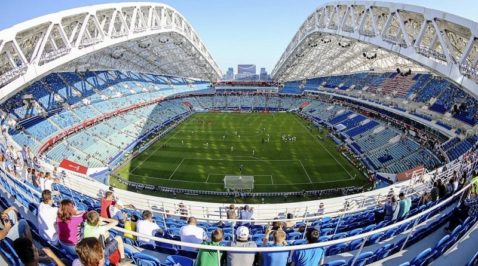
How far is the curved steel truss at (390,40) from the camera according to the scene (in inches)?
771

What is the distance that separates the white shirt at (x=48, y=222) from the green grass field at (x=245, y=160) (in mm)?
21792

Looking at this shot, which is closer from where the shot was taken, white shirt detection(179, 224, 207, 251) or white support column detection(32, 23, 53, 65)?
white shirt detection(179, 224, 207, 251)

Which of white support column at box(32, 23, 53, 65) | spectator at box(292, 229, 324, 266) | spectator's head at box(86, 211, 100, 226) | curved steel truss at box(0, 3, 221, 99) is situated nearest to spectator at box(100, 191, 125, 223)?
spectator's head at box(86, 211, 100, 226)

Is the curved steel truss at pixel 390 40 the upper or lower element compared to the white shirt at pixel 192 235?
upper

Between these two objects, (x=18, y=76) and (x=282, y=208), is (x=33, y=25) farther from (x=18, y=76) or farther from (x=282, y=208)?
(x=282, y=208)

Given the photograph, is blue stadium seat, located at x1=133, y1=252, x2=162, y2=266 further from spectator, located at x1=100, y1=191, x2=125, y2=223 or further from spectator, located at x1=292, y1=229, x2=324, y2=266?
spectator, located at x1=100, y1=191, x2=125, y2=223

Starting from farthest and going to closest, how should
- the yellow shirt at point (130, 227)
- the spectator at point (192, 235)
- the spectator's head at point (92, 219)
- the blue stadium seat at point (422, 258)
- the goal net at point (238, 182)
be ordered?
the goal net at point (238, 182)
the yellow shirt at point (130, 227)
the spectator at point (192, 235)
the blue stadium seat at point (422, 258)
the spectator's head at point (92, 219)

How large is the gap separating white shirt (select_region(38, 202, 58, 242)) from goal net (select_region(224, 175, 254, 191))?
21.7m

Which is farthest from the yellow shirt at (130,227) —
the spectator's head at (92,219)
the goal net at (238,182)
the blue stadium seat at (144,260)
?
the goal net at (238,182)

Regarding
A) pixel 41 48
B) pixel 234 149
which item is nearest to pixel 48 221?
pixel 41 48

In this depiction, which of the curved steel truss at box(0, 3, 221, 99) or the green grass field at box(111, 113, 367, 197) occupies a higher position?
the curved steel truss at box(0, 3, 221, 99)

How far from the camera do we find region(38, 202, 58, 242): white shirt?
5.51 m

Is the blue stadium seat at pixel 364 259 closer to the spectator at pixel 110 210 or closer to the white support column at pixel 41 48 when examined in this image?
the spectator at pixel 110 210

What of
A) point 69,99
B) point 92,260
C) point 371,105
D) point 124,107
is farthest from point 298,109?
point 92,260
